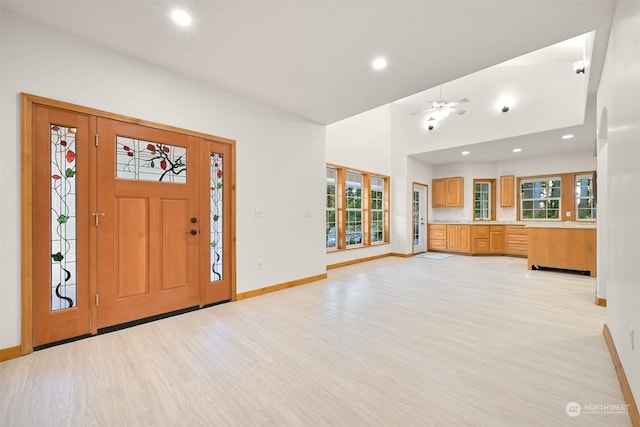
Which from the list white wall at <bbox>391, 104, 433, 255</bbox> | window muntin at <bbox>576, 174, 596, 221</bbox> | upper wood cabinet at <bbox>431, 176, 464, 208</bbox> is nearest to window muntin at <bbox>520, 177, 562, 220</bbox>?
window muntin at <bbox>576, 174, 596, 221</bbox>

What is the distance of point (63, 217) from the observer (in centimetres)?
242

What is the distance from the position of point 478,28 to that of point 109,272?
12.9 ft

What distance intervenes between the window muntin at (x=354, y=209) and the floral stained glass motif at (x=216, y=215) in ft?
10.9

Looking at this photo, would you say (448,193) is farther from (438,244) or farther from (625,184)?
(625,184)

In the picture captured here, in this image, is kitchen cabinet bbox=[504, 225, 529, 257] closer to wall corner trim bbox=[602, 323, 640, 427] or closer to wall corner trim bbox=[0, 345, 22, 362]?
wall corner trim bbox=[602, 323, 640, 427]

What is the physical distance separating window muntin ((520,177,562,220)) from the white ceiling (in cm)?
523

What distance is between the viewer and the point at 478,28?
2.29 m

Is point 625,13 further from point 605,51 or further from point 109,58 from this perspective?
point 109,58

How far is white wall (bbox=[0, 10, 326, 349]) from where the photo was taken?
2158 millimetres

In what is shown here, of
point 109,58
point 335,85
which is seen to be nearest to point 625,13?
point 335,85

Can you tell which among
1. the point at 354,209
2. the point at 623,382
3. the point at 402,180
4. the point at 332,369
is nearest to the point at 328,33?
the point at 332,369

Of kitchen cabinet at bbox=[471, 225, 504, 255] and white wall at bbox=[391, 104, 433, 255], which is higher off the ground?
white wall at bbox=[391, 104, 433, 255]

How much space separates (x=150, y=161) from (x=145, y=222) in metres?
0.64

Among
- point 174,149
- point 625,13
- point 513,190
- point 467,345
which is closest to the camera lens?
point 625,13
